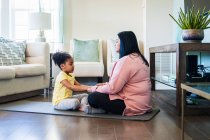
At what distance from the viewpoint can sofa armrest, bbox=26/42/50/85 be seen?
4.11 m

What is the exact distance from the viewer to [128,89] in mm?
2545

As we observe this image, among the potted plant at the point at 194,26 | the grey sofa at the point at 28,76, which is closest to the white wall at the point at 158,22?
the grey sofa at the point at 28,76

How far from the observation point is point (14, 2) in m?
5.30

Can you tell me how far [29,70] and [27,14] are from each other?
76.3 inches

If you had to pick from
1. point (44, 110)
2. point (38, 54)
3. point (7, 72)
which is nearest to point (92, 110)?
point (44, 110)

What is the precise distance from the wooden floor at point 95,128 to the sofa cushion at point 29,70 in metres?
0.93

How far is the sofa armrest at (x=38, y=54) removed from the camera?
4109 millimetres

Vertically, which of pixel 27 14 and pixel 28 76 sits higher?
pixel 27 14

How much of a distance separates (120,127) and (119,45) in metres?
0.82

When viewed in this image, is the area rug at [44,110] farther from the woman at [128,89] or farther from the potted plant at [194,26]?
the potted plant at [194,26]

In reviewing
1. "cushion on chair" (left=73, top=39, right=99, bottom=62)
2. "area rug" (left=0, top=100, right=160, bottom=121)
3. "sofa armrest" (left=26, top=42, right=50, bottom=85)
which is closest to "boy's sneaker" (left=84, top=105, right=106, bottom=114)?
"area rug" (left=0, top=100, right=160, bottom=121)

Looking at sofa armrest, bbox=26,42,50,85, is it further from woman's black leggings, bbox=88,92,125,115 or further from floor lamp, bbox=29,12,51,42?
woman's black leggings, bbox=88,92,125,115

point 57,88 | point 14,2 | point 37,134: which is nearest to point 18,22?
point 14,2

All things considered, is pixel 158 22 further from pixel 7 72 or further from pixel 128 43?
pixel 7 72
